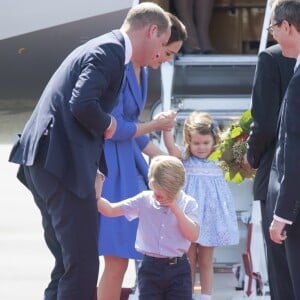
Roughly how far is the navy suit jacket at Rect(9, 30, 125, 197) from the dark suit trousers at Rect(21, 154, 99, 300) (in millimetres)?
69

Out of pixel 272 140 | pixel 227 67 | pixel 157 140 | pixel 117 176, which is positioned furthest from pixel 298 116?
pixel 227 67

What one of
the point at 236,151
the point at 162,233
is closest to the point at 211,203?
the point at 236,151

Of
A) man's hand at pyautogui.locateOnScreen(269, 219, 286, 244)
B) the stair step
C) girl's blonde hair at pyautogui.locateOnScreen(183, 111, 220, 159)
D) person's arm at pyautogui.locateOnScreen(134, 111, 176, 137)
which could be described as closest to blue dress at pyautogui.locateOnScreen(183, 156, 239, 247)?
girl's blonde hair at pyautogui.locateOnScreen(183, 111, 220, 159)

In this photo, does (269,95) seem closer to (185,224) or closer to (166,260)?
(185,224)

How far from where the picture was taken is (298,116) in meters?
3.76

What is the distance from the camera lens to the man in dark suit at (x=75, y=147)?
13.5ft

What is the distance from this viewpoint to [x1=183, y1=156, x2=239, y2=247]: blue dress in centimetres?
555

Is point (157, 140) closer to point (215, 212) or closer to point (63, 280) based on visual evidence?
point (215, 212)

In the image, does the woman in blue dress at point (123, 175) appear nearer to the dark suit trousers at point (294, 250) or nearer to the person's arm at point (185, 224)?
the person's arm at point (185, 224)

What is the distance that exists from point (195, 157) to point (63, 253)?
1548 millimetres

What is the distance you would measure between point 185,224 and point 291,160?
104 cm

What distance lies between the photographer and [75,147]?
163 inches

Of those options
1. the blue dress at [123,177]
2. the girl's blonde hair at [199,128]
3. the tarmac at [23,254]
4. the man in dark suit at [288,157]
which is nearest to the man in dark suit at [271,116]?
the man in dark suit at [288,157]

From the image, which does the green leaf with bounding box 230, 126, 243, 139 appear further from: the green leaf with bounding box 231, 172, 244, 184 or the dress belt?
the dress belt
